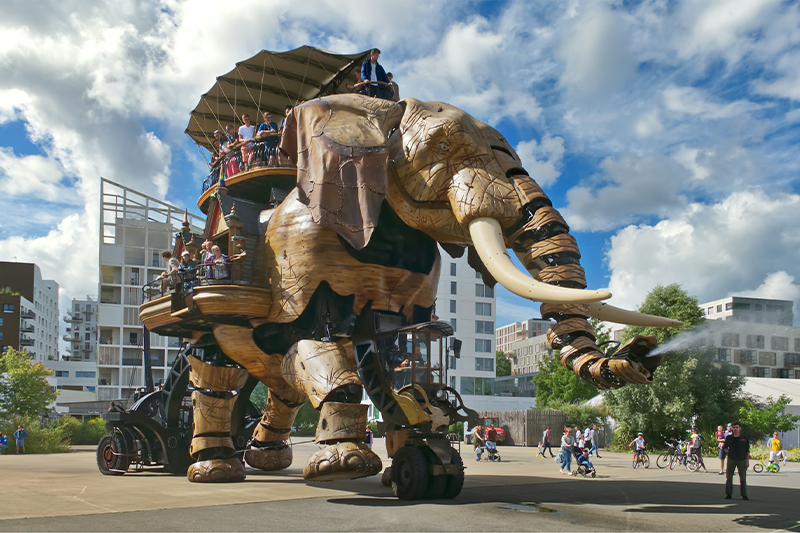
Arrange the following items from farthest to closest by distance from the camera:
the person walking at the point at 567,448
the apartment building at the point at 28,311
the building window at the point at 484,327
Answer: the apartment building at the point at 28,311 → the building window at the point at 484,327 → the person walking at the point at 567,448

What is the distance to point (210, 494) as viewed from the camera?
1009cm

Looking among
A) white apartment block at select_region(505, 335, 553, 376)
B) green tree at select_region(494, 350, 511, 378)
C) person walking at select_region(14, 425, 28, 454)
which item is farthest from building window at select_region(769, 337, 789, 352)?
white apartment block at select_region(505, 335, 553, 376)

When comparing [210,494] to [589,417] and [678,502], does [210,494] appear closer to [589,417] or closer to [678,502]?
[678,502]

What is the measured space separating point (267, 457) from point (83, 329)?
123 metres

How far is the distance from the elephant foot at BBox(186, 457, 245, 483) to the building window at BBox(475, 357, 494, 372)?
154ft

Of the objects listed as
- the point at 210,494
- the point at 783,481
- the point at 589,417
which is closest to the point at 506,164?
the point at 210,494

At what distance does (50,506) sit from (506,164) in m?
7.08

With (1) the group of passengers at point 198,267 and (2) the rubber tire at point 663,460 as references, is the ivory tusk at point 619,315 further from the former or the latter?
(2) the rubber tire at point 663,460

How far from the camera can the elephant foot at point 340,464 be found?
28.2 feet

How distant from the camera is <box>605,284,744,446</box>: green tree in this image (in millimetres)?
27609

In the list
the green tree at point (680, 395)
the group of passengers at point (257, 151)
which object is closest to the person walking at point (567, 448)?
the group of passengers at point (257, 151)

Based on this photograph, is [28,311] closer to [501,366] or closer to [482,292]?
[482,292]

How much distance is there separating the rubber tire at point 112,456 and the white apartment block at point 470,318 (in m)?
43.5

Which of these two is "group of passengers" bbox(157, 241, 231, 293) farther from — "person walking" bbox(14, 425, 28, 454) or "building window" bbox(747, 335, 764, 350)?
"person walking" bbox(14, 425, 28, 454)
